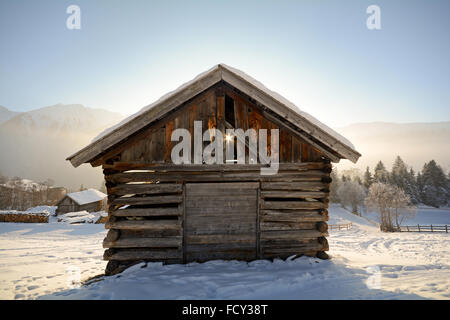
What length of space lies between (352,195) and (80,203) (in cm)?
6621

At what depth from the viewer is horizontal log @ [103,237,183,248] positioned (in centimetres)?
569

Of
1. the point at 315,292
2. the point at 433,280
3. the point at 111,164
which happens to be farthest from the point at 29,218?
the point at 433,280

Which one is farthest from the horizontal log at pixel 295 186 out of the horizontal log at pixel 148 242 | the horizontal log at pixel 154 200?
the horizontal log at pixel 148 242

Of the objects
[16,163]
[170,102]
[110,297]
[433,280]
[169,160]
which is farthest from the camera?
[16,163]

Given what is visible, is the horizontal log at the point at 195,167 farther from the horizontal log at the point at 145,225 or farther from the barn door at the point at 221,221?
the horizontal log at the point at 145,225

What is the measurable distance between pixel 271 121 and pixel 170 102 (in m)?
2.70

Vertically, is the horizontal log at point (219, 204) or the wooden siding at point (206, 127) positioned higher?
the wooden siding at point (206, 127)

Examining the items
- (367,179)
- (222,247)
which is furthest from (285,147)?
(367,179)

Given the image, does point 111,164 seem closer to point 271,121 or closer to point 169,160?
point 169,160

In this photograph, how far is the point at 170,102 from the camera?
18.1 ft

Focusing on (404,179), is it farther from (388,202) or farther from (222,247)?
(222,247)

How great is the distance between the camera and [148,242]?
5.76 meters

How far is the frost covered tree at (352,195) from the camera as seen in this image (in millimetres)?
63206

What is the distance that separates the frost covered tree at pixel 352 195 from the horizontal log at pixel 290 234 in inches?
2574
